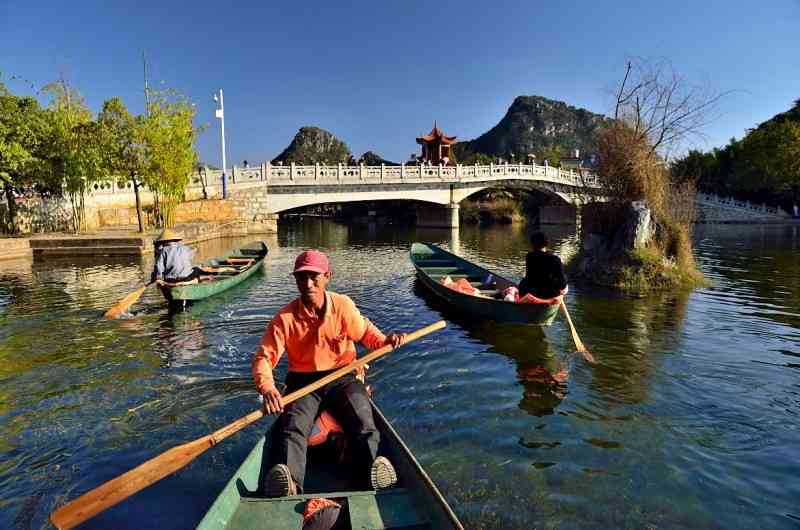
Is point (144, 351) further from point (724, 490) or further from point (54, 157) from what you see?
point (54, 157)

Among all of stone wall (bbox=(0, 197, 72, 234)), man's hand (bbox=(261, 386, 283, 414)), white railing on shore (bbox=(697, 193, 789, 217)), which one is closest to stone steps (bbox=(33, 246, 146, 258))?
stone wall (bbox=(0, 197, 72, 234))

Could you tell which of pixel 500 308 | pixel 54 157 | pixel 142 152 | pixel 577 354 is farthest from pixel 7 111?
pixel 577 354

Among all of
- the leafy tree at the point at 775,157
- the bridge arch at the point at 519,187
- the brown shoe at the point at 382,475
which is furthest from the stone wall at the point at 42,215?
the leafy tree at the point at 775,157

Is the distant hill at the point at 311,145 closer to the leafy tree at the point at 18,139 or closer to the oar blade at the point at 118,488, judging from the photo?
the leafy tree at the point at 18,139

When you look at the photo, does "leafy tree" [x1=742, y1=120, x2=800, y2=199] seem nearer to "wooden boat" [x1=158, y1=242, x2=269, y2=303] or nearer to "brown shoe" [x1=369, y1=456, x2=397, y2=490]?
"wooden boat" [x1=158, y1=242, x2=269, y2=303]

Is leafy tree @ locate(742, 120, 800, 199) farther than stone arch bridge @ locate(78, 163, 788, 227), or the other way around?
leafy tree @ locate(742, 120, 800, 199)

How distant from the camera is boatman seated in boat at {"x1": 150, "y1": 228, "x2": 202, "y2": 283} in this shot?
11.1m

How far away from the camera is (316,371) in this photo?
14.9ft

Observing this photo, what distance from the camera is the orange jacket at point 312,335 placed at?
4.39m

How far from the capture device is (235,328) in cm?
1018

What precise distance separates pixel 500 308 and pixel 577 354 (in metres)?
1.53

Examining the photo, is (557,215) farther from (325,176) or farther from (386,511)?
(386,511)

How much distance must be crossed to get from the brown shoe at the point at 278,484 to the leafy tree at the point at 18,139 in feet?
71.3

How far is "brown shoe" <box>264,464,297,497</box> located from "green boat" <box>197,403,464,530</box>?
0.19 ft
